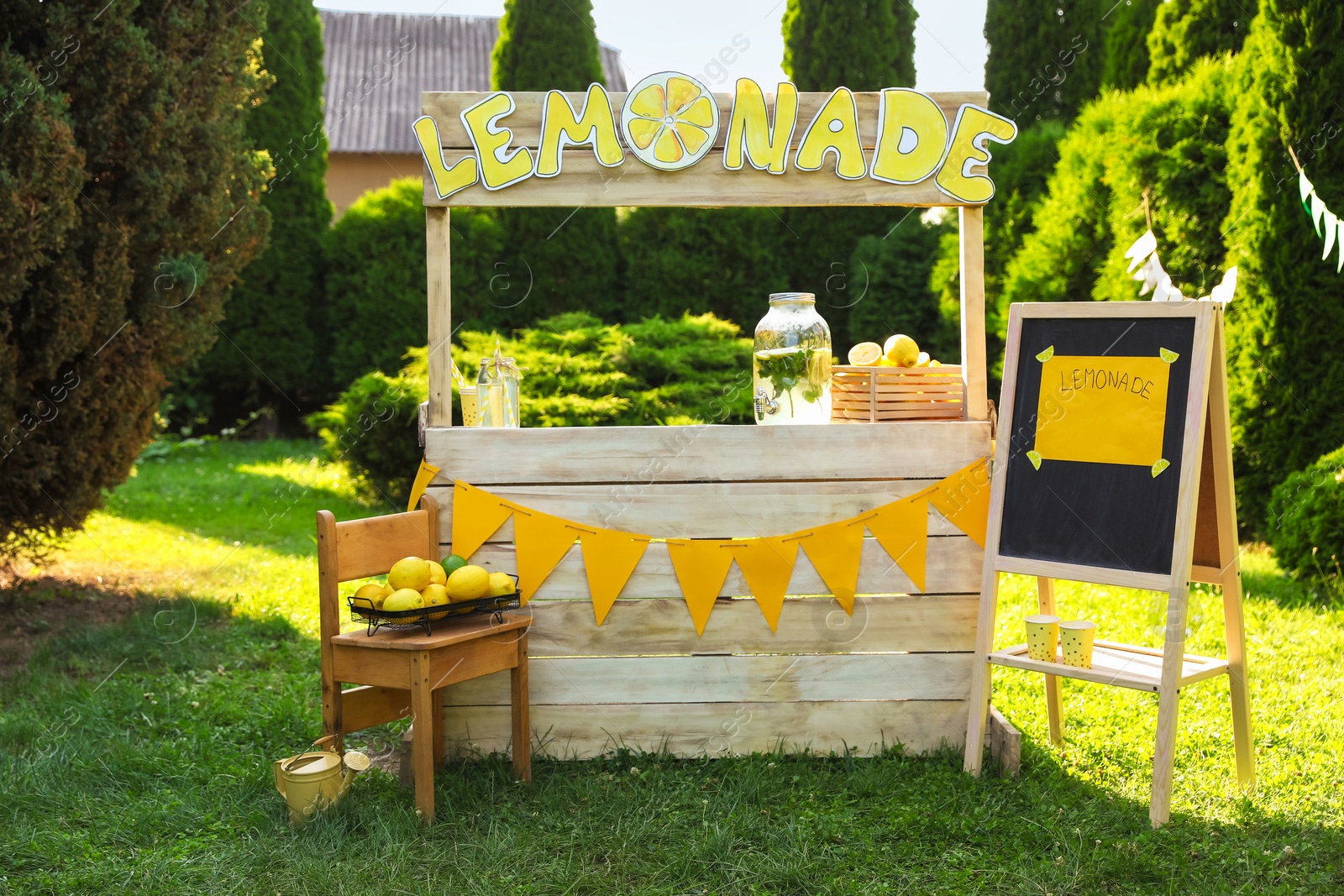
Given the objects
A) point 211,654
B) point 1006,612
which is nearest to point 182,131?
point 211,654

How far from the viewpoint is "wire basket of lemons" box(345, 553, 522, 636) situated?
9.26ft

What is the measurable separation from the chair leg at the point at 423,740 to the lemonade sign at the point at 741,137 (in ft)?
4.71

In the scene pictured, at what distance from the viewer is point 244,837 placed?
9.15 ft

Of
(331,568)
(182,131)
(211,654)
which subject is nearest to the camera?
(331,568)

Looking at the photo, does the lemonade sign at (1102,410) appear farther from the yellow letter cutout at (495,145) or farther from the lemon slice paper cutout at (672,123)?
the yellow letter cutout at (495,145)

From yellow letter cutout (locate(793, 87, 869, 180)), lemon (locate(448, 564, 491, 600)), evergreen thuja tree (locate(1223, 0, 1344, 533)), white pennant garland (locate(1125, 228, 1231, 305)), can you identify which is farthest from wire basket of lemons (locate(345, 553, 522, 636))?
evergreen thuja tree (locate(1223, 0, 1344, 533))

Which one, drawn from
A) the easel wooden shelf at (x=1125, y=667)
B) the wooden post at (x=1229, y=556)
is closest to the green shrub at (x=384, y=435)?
the easel wooden shelf at (x=1125, y=667)

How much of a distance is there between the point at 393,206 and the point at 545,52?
220 cm

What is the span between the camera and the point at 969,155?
3262 mm

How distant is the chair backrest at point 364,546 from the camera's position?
2933 millimetres

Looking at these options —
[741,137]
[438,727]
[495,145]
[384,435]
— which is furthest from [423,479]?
[384,435]

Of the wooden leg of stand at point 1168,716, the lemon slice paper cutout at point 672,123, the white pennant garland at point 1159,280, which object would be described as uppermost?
the lemon slice paper cutout at point 672,123

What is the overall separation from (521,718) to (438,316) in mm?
1239

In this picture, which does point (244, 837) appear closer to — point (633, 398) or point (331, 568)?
point (331, 568)
